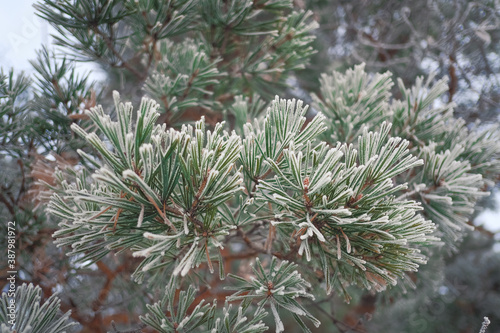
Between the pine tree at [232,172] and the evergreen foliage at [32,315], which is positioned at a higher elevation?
the pine tree at [232,172]

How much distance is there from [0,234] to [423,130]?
3.09ft

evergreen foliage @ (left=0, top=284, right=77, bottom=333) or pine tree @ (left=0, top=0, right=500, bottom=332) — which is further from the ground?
pine tree @ (left=0, top=0, right=500, bottom=332)

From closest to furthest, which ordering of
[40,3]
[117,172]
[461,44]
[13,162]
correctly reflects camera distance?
[117,172] → [40,3] → [13,162] → [461,44]

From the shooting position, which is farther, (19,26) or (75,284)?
(75,284)

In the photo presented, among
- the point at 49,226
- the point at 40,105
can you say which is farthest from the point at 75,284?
the point at 40,105

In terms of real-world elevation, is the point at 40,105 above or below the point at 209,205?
above

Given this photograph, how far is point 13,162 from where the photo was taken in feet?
2.95

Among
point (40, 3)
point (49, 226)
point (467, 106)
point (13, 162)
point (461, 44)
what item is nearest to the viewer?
point (40, 3)

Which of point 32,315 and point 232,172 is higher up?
point 232,172

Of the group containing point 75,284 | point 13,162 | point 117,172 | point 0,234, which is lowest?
point 75,284

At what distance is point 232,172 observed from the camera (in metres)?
0.59

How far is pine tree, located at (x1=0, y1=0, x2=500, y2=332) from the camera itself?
45 centimetres

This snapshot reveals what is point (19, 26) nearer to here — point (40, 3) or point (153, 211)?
point (40, 3)

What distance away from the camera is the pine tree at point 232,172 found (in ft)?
1.46
